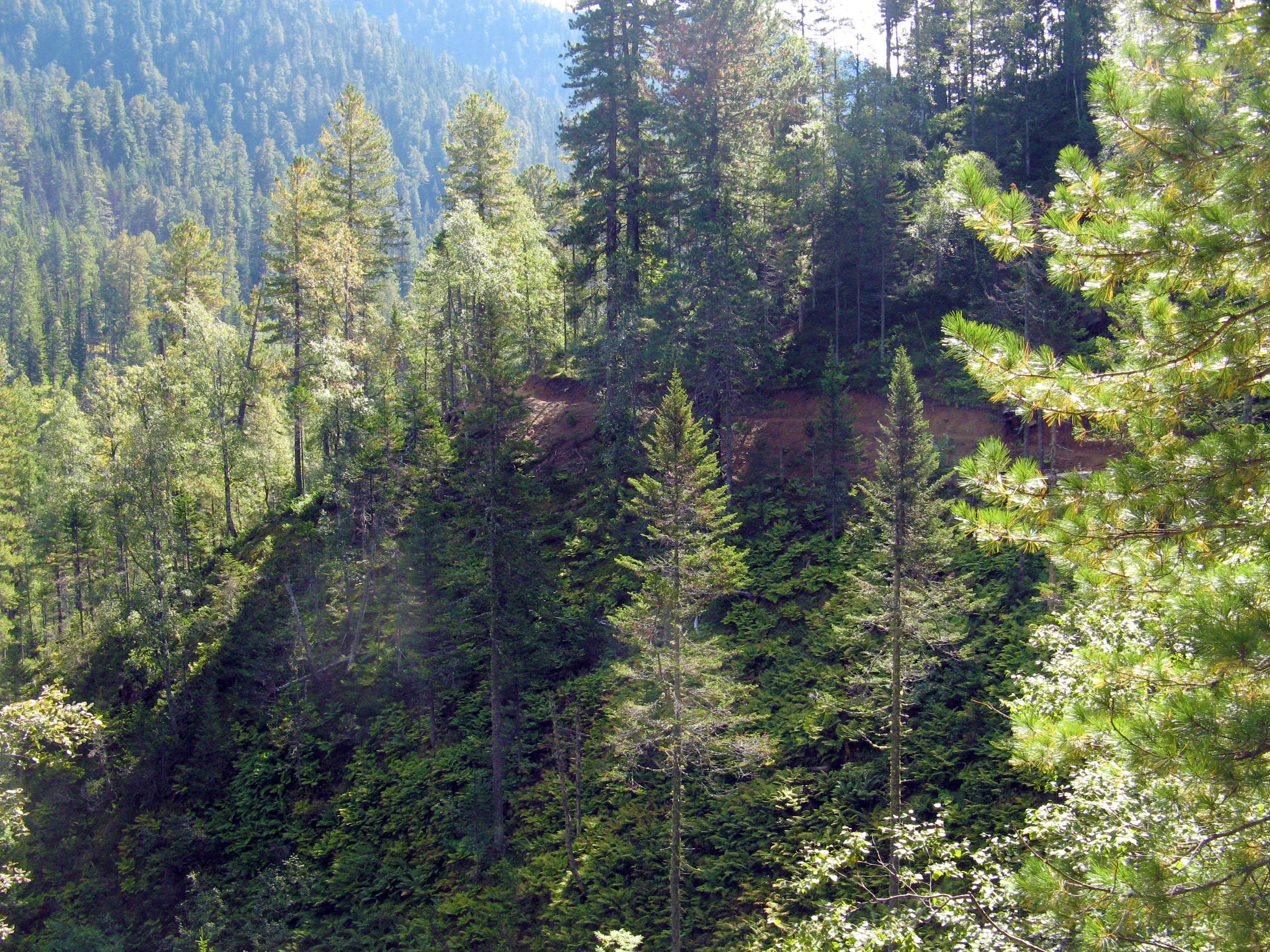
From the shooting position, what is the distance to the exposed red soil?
28734 millimetres

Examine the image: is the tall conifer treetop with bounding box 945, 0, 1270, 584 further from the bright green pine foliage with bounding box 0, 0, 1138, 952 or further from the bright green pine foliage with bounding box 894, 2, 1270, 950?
the bright green pine foliage with bounding box 0, 0, 1138, 952

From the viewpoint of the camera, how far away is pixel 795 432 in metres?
32.0

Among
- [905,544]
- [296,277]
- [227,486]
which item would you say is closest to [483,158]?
[296,277]

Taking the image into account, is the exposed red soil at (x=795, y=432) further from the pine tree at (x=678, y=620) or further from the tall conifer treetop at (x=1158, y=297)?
the tall conifer treetop at (x=1158, y=297)

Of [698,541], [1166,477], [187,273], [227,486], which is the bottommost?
[698,541]

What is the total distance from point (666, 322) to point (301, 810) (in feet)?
69.9

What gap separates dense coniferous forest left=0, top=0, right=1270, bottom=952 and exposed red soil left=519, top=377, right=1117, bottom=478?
9.0 inches

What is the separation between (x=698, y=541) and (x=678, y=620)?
1.85 metres

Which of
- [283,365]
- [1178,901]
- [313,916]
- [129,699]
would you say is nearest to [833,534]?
[313,916]

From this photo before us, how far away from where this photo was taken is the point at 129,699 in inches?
1212

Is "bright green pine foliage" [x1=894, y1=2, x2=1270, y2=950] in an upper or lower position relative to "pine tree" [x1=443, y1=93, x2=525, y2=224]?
lower

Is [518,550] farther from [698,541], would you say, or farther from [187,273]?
[187,273]

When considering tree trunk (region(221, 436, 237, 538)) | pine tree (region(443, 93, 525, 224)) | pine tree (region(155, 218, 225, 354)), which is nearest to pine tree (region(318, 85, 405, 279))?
pine tree (region(443, 93, 525, 224))

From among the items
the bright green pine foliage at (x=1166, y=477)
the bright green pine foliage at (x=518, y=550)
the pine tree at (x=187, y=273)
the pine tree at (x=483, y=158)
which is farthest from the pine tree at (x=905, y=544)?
the pine tree at (x=187, y=273)
